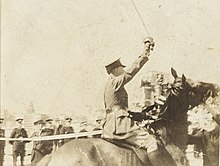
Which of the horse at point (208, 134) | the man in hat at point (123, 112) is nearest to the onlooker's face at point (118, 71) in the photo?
the man in hat at point (123, 112)

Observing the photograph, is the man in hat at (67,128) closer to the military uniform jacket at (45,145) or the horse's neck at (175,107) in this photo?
the military uniform jacket at (45,145)

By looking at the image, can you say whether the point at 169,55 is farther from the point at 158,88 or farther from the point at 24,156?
the point at 24,156

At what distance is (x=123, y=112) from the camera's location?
55.1 inches

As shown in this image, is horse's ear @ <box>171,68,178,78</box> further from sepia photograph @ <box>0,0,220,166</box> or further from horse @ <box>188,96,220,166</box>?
horse @ <box>188,96,220,166</box>

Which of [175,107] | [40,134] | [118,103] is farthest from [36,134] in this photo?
[175,107]

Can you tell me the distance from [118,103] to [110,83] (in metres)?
0.06

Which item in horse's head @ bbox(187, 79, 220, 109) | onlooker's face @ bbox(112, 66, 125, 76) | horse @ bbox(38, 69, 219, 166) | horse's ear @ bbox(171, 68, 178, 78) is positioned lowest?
horse @ bbox(38, 69, 219, 166)

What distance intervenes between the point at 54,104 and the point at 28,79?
10 centimetres

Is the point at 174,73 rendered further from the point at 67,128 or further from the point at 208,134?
the point at 67,128

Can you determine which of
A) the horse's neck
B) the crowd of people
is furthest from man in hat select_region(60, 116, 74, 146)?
the horse's neck

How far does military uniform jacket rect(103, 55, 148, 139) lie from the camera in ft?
4.58

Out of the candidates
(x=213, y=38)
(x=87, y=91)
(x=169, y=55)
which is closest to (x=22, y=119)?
(x=87, y=91)

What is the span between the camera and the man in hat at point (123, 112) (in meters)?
1.38

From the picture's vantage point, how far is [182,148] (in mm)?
1369
